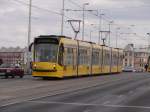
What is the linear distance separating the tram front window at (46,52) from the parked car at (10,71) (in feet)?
18.2

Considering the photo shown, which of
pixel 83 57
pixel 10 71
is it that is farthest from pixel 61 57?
pixel 83 57

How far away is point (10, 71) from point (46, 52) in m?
6.26

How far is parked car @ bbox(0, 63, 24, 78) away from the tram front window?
18.2 feet

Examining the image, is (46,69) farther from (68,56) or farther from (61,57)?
(68,56)

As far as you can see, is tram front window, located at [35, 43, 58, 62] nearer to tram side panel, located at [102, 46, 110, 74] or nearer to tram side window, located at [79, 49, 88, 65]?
tram side window, located at [79, 49, 88, 65]

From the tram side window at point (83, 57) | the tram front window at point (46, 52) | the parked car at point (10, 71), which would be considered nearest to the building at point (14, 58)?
the parked car at point (10, 71)

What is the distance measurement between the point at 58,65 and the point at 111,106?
73.4 ft

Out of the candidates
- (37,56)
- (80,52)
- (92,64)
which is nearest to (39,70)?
(37,56)

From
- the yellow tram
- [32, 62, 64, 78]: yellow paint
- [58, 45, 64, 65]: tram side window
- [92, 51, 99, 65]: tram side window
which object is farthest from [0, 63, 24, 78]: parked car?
[92, 51, 99, 65]: tram side window

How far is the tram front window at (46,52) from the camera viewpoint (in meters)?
43.3

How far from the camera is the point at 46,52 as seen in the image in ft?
143

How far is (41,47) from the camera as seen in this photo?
43625mm

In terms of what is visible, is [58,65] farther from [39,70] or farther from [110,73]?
[110,73]

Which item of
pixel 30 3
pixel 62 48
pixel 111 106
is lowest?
pixel 111 106
